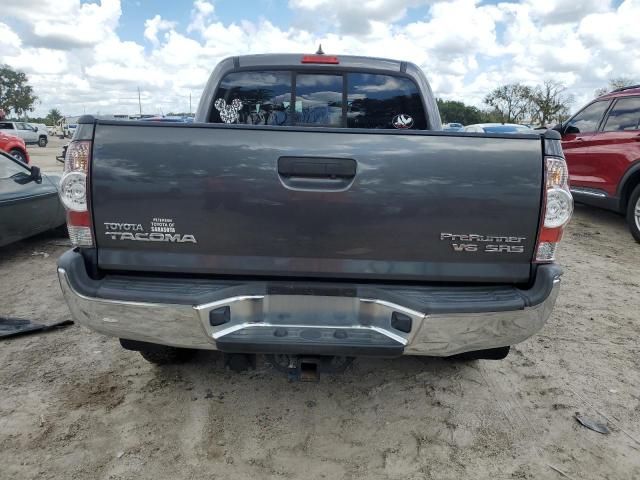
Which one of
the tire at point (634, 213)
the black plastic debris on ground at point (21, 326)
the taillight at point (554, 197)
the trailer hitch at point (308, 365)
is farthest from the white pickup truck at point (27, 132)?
the taillight at point (554, 197)

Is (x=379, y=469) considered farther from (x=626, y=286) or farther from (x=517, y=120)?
(x=517, y=120)

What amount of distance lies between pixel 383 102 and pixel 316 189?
6.05 feet

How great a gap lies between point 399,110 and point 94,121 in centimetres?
232

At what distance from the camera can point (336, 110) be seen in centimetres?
366

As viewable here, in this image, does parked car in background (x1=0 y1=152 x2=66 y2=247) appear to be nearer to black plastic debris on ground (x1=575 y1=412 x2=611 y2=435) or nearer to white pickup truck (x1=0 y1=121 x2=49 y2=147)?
black plastic debris on ground (x1=575 y1=412 x2=611 y2=435)

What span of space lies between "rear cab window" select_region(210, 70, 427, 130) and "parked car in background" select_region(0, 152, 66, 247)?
10.8 ft

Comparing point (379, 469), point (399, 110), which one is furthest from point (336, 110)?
point (379, 469)

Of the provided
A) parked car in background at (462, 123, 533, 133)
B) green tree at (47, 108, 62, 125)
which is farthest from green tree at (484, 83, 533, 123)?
green tree at (47, 108, 62, 125)

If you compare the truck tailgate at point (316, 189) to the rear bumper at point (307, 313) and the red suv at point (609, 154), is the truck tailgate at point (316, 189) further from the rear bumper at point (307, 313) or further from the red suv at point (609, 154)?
the red suv at point (609, 154)

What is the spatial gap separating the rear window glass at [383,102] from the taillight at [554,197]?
167cm

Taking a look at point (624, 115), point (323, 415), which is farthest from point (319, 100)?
point (624, 115)

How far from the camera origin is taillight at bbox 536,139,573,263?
2178mm

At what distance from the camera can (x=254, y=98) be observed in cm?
373

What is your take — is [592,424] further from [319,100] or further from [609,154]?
[609,154]
